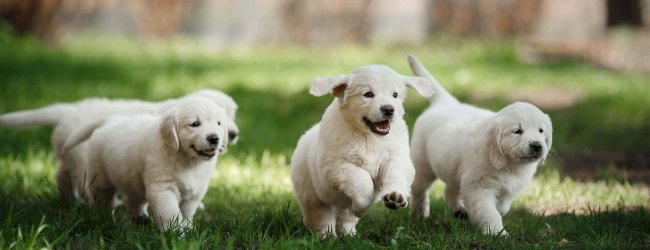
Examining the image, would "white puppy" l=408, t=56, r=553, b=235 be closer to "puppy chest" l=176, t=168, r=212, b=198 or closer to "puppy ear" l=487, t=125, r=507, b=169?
"puppy ear" l=487, t=125, r=507, b=169

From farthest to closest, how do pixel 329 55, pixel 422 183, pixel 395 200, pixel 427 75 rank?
1. pixel 329 55
2. pixel 427 75
3. pixel 422 183
4. pixel 395 200

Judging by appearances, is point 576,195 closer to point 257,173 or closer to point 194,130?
point 257,173

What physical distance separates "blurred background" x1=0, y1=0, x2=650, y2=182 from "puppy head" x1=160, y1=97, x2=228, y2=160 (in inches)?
105

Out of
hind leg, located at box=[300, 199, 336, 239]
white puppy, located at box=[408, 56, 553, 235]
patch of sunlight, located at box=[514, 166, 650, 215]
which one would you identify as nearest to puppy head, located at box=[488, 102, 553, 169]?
white puppy, located at box=[408, 56, 553, 235]

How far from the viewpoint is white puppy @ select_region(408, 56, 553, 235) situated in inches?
201

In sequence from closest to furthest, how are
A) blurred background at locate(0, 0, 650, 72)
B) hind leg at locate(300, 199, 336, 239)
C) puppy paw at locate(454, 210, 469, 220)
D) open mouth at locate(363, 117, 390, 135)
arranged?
1. open mouth at locate(363, 117, 390, 135)
2. hind leg at locate(300, 199, 336, 239)
3. puppy paw at locate(454, 210, 469, 220)
4. blurred background at locate(0, 0, 650, 72)

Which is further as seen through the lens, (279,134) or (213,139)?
Result: (279,134)

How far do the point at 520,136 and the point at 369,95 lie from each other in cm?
108

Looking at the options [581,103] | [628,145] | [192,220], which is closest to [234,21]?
[581,103]

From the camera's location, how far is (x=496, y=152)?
5.21 metres

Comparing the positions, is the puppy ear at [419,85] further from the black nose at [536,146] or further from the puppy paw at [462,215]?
the puppy paw at [462,215]

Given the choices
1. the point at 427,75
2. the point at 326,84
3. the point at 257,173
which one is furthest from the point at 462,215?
the point at 257,173

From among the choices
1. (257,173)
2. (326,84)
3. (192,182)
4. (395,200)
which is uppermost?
(326,84)

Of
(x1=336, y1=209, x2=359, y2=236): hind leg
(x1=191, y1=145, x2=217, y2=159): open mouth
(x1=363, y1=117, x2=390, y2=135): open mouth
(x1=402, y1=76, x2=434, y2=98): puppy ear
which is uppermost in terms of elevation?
(x1=402, y1=76, x2=434, y2=98): puppy ear
